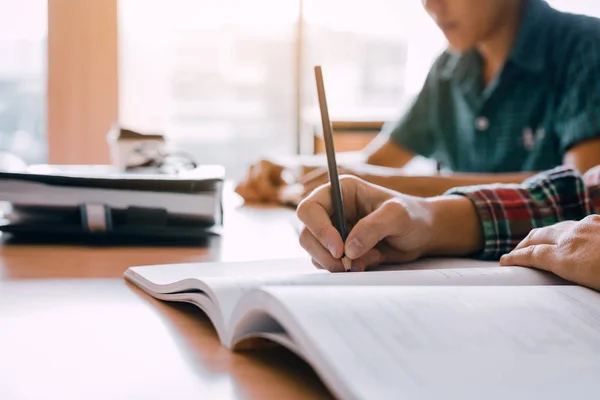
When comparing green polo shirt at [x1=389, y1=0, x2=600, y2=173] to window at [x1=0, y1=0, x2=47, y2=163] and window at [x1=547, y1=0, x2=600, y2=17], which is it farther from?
window at [x1=0, y1=0, x2=47, y2=163]

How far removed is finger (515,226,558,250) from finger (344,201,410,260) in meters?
0.11

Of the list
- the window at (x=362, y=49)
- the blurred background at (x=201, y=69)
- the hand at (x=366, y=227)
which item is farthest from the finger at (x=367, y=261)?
the window at (x=362, y=49)

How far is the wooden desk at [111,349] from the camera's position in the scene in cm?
36

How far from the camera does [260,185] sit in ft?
4.89

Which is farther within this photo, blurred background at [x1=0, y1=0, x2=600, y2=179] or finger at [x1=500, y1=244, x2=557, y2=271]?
blurred background at [x1=0, y1=0, x2=600, y2=179]

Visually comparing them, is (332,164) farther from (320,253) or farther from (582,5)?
(582,5)

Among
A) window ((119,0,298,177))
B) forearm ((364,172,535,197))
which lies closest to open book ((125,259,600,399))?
forearm ((364,172,535,197))

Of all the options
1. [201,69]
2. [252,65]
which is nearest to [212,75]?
[201,69]

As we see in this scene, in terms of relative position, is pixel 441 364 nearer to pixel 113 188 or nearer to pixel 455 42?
pixel 113 188

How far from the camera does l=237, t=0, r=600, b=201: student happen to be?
1.28 meters

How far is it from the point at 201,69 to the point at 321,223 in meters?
3.44

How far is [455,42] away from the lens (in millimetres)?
1529

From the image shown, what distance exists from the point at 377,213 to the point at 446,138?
1.22 meters

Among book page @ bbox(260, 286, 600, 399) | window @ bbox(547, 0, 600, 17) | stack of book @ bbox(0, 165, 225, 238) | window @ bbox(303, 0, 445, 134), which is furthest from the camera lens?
window @ bbox(303, 0, 445, 134)
